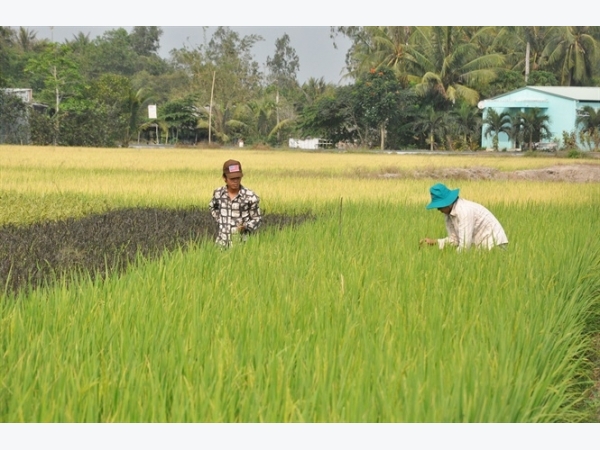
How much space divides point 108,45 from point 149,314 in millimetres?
Result: 10971

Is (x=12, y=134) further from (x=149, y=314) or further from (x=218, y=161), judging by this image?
(x=149, y=314)

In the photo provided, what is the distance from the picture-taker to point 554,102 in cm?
1173

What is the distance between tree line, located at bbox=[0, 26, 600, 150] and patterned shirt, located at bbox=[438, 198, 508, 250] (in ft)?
24.2

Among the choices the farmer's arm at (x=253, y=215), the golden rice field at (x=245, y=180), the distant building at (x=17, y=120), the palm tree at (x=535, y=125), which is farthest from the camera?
the distant building at (x=17, y=120)

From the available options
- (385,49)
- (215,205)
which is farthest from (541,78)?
(215,205)

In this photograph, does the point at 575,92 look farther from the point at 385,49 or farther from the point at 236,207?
the point at 236,207

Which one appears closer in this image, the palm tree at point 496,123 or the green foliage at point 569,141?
the green foliage at point 569,141

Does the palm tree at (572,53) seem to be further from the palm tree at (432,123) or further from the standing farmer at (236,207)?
the standing farmer at (236,207)

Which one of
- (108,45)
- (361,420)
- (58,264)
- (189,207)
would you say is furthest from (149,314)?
(108,45)

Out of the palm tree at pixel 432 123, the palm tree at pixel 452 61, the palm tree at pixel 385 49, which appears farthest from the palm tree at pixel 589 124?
the palm tree at pixel 385 49

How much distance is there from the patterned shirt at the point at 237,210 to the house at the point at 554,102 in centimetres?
759

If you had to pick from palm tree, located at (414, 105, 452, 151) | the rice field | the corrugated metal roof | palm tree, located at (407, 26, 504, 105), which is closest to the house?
the corrugated metal roof

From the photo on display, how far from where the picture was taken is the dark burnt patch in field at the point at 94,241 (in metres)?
4.53

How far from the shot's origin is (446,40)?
1306cm
